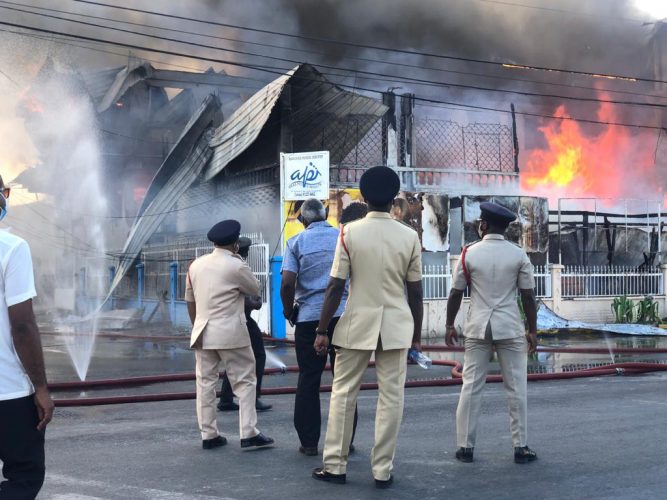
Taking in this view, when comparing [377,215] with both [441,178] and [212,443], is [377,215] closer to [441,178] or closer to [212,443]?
[212,443]

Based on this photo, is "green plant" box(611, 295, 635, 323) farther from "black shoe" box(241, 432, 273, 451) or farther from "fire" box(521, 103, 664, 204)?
"black shoe" box(241, 432, 273, 451)

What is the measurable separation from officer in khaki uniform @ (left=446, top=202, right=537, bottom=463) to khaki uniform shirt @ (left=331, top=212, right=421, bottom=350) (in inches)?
34.0

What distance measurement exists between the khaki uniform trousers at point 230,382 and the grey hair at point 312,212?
1122 millimetres

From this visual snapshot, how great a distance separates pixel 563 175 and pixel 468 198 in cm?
1246

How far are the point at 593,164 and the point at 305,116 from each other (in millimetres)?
15520

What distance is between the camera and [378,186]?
5113 mm

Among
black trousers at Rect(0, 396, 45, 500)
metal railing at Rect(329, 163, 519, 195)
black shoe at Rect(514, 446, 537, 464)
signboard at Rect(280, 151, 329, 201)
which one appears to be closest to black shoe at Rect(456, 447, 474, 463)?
black shoe at Rect(514, 446, 537, 464)

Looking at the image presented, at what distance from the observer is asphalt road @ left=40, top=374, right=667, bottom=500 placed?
16.1 ft

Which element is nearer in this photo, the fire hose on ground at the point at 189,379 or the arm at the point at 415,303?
the arm at the point at 415,303

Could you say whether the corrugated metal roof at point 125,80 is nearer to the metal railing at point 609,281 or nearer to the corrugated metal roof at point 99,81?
the corrugated metal roof at point 99,81

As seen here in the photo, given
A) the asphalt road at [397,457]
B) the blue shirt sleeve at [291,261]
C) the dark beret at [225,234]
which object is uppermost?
the dark beret at [225,234]

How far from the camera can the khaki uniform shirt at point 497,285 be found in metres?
5.75

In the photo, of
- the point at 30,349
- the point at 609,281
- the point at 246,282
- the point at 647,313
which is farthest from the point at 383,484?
the point at 609,281

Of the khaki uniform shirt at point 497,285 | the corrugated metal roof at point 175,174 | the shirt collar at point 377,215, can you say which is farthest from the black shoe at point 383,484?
the corrugated metal roof at point 175,174
